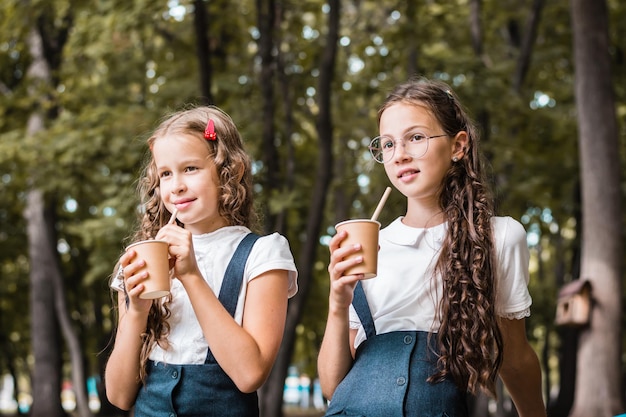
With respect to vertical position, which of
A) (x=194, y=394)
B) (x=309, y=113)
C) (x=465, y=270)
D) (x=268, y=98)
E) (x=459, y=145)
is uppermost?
(x=309, y=113)

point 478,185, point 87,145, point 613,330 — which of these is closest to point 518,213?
point 613,330

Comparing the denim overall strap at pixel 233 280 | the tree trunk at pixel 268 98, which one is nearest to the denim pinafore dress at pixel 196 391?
the denim overall strap at pixel 233 280

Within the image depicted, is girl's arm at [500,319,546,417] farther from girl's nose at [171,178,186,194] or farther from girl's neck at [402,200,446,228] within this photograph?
girl's nose at [171,178,186,194]

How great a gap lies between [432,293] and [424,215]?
281mm

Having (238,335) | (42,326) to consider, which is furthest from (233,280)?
(42,326)

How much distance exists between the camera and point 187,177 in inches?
112

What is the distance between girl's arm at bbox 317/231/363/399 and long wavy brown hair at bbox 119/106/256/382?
50cm

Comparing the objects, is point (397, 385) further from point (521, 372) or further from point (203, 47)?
point (203, 47)

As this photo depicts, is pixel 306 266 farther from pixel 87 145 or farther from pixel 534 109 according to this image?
pixel 534 109

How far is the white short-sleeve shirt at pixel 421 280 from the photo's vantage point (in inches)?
104

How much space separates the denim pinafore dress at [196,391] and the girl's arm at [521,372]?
0.81 m

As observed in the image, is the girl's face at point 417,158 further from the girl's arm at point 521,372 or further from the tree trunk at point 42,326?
the tree trunk at point 42,326

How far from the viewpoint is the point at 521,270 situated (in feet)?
8.68

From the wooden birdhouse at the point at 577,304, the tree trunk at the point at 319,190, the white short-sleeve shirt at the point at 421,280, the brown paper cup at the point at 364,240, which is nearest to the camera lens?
the brown paper cup at the point at 364,240
